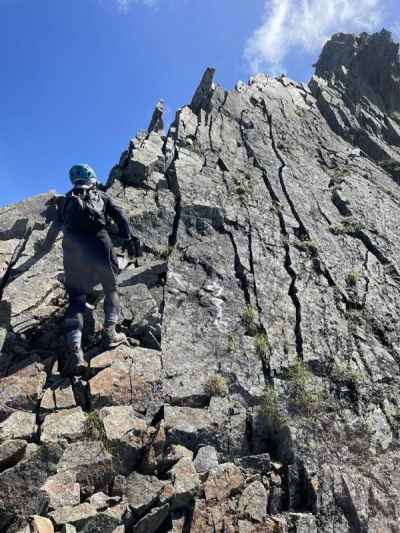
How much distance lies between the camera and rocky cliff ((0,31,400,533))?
271 inches

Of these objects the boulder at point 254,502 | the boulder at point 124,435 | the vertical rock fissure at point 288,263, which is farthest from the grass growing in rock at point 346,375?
the boulder at point 124,435

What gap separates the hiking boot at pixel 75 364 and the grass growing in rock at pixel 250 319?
4.78 meters

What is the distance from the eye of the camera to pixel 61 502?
6418 millimetres

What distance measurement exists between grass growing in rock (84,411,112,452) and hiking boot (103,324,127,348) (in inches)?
76.5

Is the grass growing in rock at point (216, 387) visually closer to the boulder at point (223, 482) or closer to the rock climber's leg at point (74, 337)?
the boulder at point (223, 482)

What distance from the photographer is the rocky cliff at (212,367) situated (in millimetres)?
6895

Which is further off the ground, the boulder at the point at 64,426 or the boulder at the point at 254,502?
the boulder at the point at 64,426

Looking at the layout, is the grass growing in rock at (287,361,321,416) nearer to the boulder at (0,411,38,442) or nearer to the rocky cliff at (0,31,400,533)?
the rocky cliff at (0,31,400,533)

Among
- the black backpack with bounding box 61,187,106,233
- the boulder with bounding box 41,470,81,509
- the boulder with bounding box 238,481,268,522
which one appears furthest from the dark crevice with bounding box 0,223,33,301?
the boulder with bounding box 238,481,268,522

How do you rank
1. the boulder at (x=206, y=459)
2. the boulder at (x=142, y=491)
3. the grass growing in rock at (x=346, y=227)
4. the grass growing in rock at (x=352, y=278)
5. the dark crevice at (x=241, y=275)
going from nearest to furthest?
the boulder at (x=142, y=491)
the boulder at (x=206, y=459)
the dark crevice at (x=241, y=275)
the grass growing in rock at (x=352, y=278)
the grass growing in rock at (x=346, y=227)

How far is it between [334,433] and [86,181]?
29.0ft

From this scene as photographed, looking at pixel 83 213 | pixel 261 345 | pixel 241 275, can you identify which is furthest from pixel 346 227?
pixel 83 213

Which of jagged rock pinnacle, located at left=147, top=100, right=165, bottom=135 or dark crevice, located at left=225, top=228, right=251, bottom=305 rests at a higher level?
jagged rock pinnacle, located at left=147, top=100, right=165, bottom=135

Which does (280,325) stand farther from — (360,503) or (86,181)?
(86,181)
